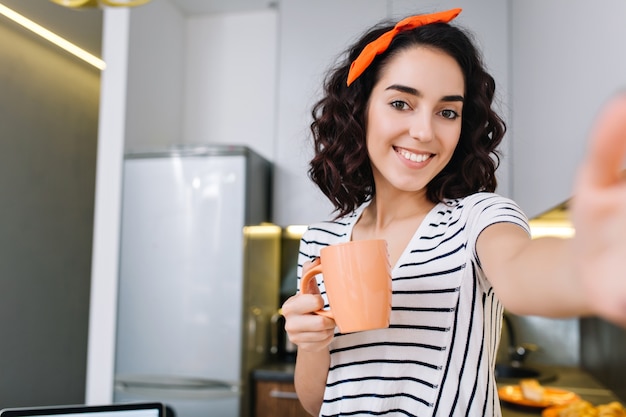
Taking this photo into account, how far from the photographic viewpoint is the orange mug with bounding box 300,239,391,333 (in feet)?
2.10

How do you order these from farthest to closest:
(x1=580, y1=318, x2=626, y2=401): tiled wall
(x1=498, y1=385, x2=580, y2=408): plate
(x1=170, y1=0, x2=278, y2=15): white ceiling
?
(x1=170, y1=0, x2=278, y2=15): white ceiling → (x1=580, y1=318, x2=626, y2=401): tiled wall → (x1=498, y1=385, x2=580, y2=408): plate

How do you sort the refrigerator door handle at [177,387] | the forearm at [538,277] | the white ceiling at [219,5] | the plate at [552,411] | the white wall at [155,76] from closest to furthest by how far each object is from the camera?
the forearm at [538,277]
the plate at [552,411]
the refrigerator door handle at [177,387]
the white wall at [155,76]
the white ceiling at [219,5]

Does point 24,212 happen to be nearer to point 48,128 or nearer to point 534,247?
point 48,128

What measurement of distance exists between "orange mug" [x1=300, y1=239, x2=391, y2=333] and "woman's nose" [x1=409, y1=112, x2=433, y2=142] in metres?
0.18

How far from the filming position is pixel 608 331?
200 cm

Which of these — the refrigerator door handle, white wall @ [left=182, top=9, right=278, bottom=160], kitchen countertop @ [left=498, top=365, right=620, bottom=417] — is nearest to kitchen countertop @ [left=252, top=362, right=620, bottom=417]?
kitchen countertop @ [left=498, top=365, right=620, bottom=417]

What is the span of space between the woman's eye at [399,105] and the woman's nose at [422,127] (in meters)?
0.04

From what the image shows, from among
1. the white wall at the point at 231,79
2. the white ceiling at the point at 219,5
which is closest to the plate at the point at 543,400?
the white wall at the point at 231,79

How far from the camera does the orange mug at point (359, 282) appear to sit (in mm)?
640

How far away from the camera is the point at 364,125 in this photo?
908 mm

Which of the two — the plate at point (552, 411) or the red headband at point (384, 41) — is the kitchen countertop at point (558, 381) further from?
the red headband at point (384, 41)

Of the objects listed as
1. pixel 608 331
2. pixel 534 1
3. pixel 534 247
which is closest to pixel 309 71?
pixel 534 1

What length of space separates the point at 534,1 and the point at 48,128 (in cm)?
200

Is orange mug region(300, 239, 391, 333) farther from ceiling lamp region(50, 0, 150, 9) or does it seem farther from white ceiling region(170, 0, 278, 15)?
white ceiling region(170, 0, 278, 15)
